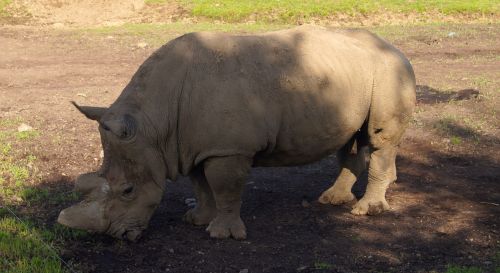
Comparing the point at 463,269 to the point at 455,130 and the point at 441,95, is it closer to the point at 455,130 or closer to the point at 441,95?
the point at 455,130

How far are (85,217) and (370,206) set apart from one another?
121 inches

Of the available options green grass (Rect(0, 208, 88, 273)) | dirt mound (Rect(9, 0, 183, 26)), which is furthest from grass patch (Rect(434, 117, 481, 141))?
dirt mound (Rect(9, 0, 183, 26))

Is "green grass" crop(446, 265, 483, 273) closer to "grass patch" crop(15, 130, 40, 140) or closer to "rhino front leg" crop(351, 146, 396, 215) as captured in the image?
"rhino front leg" crop(351, 146, 396, 215)

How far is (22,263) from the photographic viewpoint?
19.3 ft

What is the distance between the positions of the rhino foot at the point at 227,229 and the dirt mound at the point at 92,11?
58.2 ft

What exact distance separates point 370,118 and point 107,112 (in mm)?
2774

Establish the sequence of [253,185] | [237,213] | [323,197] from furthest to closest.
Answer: [253,185]
[323,197]
[237,213]

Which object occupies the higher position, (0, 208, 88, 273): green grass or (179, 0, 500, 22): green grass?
(0, 208, 88, 273): green grass

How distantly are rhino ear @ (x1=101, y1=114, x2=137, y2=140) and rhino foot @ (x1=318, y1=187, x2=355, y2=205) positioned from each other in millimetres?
2705

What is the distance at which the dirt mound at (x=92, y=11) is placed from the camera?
954 inches

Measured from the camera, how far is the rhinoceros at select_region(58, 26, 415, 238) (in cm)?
629

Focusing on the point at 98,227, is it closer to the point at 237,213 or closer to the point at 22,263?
the point at 22,263

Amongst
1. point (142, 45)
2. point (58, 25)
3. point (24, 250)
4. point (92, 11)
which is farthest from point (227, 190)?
point (92, 11)

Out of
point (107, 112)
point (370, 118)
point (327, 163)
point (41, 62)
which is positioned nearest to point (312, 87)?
point (370, 118)
